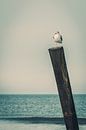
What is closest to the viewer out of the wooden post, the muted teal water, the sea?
the wooden post

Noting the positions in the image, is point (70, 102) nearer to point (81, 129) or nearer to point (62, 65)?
point (62, 65)

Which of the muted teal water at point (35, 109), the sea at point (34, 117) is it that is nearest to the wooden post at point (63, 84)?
the sea at point (34, 117)

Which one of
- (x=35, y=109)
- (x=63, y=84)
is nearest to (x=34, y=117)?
(x=63, y=84)

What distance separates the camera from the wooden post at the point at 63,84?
5199 mm

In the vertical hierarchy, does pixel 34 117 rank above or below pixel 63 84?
below

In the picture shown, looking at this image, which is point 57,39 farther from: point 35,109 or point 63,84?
point 35,109

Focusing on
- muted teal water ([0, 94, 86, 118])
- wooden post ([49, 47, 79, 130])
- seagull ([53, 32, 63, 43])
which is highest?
seagull ([53, 32, 63, 43])

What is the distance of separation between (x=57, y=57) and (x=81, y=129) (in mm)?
2415

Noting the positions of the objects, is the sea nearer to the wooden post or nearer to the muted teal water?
the muted teal water

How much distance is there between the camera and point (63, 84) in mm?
5258

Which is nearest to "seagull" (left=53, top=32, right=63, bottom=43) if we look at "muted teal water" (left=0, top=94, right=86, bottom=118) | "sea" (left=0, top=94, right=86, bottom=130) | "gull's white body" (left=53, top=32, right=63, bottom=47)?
"gull's white body" (left=53, top=32, right=63, bottom=47)

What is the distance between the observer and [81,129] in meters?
6.98

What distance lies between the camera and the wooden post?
5.20 m

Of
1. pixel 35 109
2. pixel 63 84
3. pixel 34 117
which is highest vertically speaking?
pixel 63 84
